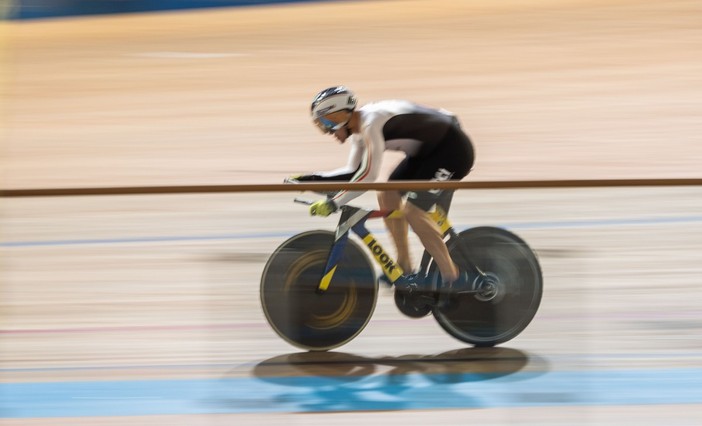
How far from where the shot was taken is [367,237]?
8.30ft

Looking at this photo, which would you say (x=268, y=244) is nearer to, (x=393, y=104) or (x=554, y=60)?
(x=393, y=104)

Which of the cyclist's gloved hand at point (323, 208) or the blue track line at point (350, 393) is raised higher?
the cyclist's gloved hand at point (323, 208)

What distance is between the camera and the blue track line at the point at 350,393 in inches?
98.2

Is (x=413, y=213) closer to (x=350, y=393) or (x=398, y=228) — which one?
(x=398, y=228)

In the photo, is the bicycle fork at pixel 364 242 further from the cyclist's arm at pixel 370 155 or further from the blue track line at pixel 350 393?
the cyclist's arm at pixel 370 155

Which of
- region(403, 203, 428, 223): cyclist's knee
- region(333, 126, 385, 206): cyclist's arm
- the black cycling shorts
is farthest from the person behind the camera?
the black cycling shorts

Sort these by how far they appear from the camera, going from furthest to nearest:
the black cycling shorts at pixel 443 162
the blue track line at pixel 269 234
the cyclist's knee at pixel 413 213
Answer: the black cycling shorts at pixel 443 162 < the cyclist's knee at pixel 413 213 < the blue track line at pixel 269 234

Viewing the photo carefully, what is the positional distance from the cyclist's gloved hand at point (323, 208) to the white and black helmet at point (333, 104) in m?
1.17

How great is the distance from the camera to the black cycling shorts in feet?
12.4

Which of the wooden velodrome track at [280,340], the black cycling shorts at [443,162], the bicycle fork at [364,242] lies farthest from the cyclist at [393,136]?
the wooden velodrome track at [280,340]

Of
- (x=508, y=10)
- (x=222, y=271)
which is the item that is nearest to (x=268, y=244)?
(x=222, y=271)

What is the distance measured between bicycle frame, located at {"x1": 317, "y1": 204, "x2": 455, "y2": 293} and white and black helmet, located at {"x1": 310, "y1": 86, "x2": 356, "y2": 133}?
3.75ft

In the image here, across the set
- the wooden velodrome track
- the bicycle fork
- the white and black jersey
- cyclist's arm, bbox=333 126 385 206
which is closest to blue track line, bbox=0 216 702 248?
the wooden velodrome track

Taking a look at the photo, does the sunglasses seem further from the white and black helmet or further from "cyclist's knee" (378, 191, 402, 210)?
"cyclist's knee" (378, 191, 402, 210)
